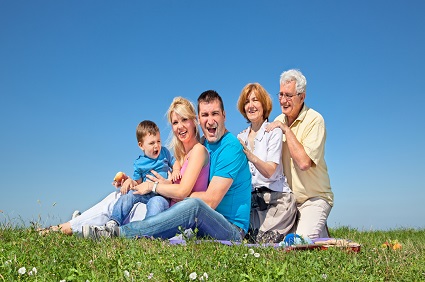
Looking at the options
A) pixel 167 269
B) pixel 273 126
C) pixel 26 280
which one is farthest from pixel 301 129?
pixel 26 280

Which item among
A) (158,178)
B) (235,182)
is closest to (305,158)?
(235,182)

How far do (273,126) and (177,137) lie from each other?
1.78m

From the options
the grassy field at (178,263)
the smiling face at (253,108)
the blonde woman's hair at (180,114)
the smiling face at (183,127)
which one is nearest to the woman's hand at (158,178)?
the blonde woman's hair at (180,114)

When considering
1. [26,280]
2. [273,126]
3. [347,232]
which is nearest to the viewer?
[26,280]

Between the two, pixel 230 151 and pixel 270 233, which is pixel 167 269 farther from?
pixel 270 233

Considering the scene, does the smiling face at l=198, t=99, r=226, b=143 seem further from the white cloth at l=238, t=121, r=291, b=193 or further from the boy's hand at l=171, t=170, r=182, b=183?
the white cloth at l=238, t=121, r=291, b=193

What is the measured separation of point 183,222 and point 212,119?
176cm

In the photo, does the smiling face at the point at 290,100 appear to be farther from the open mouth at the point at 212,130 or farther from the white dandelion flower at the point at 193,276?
the white dandelion flower at the point at 193,276

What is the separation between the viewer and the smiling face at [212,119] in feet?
27.1

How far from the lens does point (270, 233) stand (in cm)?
913

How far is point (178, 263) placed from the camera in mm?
5445

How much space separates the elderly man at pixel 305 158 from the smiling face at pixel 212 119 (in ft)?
5.29

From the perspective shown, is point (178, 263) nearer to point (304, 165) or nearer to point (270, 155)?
point (270, 155)

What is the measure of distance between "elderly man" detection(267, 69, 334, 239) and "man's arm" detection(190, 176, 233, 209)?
1948 mm
